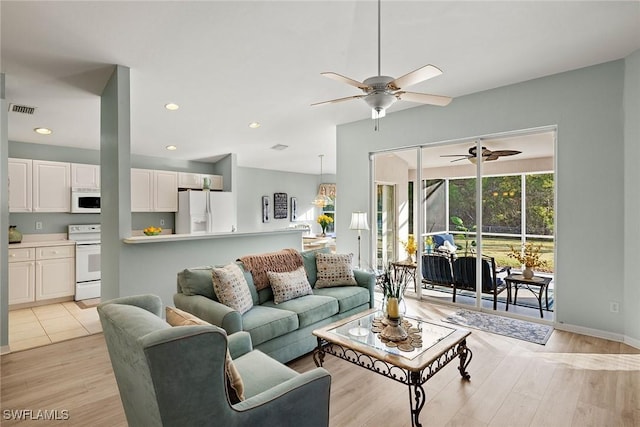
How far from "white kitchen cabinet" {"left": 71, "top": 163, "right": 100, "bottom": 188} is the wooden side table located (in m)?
6.59

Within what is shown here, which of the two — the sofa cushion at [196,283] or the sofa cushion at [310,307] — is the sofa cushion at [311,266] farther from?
the sofa cushion at [196,283]

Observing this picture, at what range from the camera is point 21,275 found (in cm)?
468

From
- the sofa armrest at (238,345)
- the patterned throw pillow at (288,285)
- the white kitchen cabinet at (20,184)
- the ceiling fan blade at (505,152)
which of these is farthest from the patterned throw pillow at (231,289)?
the white kitchen cabinet at (20,184)

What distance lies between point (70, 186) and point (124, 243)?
302 cm

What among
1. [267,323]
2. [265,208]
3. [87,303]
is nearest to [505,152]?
[267,323]

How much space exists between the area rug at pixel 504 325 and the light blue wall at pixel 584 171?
0.39 metres

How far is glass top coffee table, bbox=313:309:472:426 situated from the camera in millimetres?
2080

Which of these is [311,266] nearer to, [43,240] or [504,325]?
[504,325]

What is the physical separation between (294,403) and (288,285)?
5.97 ft

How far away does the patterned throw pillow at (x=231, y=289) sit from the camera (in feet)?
9.18

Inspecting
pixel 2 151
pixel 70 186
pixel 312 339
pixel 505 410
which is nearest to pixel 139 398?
pixel 312 339

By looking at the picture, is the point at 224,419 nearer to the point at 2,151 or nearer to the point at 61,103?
the point at 2,151

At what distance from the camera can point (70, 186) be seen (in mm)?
5430

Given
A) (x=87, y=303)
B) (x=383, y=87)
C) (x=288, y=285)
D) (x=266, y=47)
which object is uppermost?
(x=266, y=47)
